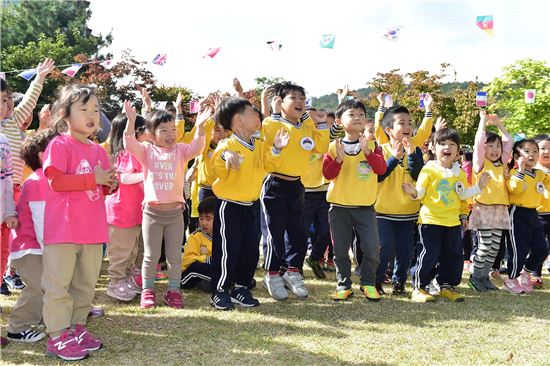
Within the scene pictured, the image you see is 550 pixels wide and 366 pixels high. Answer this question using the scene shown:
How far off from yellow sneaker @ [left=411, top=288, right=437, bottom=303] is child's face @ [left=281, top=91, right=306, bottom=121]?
2042 millimetres

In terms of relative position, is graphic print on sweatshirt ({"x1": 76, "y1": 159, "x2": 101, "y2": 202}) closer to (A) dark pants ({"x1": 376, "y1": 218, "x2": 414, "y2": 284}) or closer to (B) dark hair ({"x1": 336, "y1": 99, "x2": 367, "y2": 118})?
(B) dark hair ({"x1": 336, "y1": 99, "x2": 367, "y2": 118})

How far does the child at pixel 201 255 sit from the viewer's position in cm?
535

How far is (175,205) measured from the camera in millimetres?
4742

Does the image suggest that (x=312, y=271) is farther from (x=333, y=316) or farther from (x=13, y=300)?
(x=13, y=300)

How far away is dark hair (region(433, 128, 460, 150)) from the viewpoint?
5346mm

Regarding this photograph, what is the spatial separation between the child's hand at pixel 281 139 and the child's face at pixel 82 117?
1.67 metres

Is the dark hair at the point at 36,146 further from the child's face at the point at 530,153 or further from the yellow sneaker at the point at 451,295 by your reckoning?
the child's face at the point at 530,153

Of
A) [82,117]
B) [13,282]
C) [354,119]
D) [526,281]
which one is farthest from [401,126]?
[13,282]

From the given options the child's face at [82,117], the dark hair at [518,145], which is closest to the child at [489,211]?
the dark hair at [518,145]

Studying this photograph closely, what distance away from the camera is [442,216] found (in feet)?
17.2

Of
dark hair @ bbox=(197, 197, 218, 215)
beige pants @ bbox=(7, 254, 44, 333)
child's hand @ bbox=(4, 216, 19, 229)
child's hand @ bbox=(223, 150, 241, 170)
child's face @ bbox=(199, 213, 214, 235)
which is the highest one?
child's hand @ bbox=(223, 150, 241, 170)

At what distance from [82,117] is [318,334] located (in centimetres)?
218

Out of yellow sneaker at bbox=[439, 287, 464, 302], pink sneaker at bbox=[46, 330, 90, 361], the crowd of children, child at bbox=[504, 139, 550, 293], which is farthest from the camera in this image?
child at bbox=[504, 139, 550, 293]

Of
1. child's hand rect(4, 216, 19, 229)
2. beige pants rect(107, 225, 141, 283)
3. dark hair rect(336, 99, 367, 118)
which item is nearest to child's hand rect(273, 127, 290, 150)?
dark hair rect(336, 99, 367, 118)
